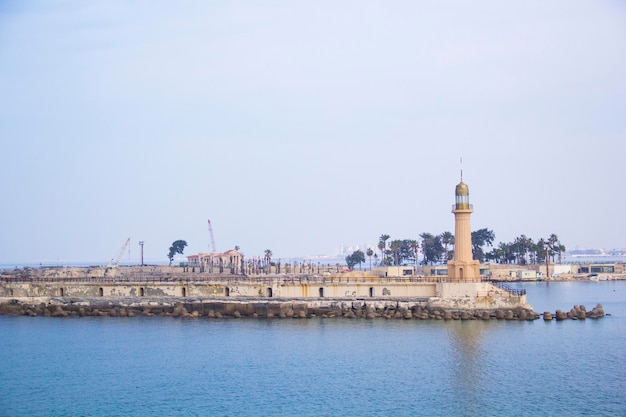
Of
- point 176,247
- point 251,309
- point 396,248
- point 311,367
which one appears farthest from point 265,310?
point 176,247

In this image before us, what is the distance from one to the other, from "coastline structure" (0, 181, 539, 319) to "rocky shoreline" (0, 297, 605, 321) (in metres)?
0.08

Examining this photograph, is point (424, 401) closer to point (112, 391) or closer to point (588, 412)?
point (588, 412)

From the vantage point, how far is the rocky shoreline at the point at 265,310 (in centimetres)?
4953

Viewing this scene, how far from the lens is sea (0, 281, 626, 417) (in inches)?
1216

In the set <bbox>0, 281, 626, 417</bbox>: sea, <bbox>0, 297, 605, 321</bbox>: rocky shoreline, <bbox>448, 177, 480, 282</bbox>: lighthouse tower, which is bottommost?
<bbox>0, 281, 626, 417</bbox>: sea

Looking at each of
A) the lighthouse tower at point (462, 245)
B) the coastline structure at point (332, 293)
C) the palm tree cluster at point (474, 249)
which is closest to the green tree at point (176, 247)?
the palm tree cluster at point (474, 249)

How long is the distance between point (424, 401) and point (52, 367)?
58.0 ft

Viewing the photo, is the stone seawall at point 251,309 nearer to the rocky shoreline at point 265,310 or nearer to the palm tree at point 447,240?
the rocky shoreline at point 265,310

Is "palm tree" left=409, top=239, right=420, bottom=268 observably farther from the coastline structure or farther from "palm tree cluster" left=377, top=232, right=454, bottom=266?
the coastline structure

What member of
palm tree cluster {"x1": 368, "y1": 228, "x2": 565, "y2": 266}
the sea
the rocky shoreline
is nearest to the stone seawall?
the rocky shoreline

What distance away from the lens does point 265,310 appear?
52.1m

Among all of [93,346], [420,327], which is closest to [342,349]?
[420,327]

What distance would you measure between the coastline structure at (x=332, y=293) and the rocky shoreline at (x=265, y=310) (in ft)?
0.27

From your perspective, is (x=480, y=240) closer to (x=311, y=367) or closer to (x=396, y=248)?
(x=396, y=248)
